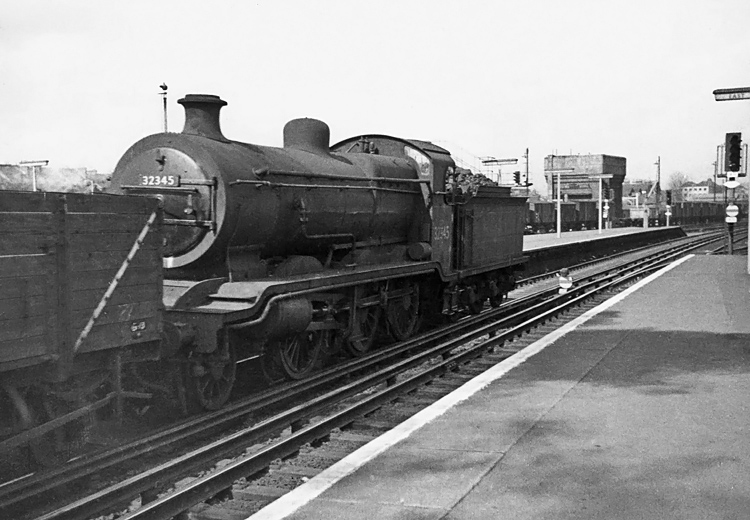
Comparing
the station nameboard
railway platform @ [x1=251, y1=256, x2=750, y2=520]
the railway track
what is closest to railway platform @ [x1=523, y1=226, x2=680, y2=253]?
the station nameboard

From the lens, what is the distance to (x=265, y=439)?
7.06 m

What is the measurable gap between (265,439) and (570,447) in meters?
2.73

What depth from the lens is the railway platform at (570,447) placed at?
4859 mm

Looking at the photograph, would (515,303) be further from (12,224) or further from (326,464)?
(12,224)

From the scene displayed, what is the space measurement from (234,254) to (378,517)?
449cm

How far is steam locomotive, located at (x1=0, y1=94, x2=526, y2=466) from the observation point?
6656mm

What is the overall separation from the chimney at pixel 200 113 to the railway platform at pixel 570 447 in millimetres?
3953

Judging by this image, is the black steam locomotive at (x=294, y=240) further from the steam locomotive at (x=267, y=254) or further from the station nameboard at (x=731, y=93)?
the station nameboard at (x=731, y=93)

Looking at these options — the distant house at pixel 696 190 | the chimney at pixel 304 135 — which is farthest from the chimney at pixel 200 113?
the distant house at pixel 696 190

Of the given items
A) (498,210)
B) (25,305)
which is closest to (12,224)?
(25,305)

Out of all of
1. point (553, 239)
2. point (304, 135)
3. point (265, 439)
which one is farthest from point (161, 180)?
point (553, 239)

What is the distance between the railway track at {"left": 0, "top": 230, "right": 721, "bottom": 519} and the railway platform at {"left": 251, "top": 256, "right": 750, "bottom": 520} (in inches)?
29.8

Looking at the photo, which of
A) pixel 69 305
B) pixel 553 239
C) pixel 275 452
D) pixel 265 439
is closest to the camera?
pixel 69 305

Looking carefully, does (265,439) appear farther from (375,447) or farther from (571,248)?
(571,248)
